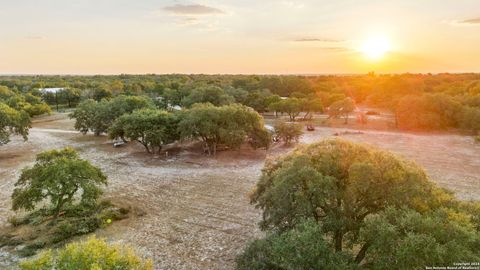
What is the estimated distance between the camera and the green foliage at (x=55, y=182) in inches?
908

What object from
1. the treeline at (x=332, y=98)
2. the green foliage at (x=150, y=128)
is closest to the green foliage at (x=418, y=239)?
the green foliage at (x=150, y=128)

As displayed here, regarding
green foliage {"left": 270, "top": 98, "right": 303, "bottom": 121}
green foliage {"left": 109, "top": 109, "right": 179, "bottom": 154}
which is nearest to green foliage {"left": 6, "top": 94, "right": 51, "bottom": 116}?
green foliage {"left": 109, "top": 109, "right": 179, "bottom": 154}

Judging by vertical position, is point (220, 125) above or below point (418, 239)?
above

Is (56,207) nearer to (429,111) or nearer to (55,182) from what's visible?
(55,182)

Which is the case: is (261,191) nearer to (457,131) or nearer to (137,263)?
(137,263)

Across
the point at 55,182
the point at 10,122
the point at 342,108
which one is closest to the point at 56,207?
the point at 55,182

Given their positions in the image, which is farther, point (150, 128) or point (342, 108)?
point (342, 108)

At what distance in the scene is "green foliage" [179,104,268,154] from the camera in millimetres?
40500

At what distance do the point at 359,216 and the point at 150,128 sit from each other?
29973 millimetres

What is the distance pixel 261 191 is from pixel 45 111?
70156 millimetres

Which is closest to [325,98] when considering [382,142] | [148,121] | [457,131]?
[457,131]

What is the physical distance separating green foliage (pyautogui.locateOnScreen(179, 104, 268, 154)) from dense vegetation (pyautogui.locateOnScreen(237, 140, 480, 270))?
21.5 m

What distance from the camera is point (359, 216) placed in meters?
16.7

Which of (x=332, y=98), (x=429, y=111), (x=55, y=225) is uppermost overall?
(x=332, y=98)
